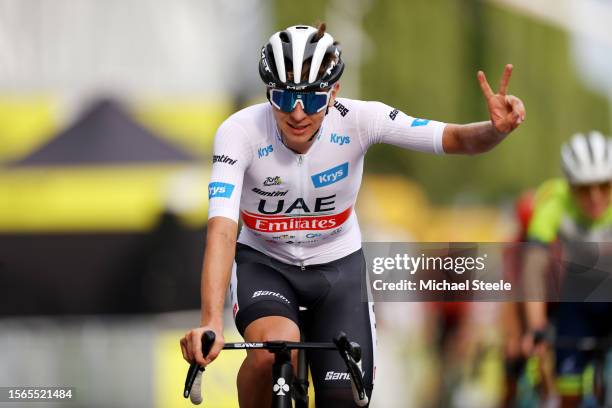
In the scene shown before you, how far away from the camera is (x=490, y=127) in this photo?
5047 mm

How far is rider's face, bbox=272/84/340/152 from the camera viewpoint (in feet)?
16.5

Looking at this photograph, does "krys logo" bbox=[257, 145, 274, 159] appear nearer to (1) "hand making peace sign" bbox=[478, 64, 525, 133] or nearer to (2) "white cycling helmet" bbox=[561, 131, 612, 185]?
(1) "hand making peace sign" bbox=[478, 64, 525, 133]

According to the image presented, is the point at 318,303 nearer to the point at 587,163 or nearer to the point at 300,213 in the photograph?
the point at 300,213

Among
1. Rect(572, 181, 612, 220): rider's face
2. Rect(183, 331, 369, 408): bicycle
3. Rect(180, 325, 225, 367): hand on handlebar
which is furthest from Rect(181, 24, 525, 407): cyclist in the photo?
Rect(572, 181, 612, 220): rider's face

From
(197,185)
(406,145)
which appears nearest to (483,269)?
(406,145)

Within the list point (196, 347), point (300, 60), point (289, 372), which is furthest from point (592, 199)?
point (196, 347)

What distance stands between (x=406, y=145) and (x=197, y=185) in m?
5.47

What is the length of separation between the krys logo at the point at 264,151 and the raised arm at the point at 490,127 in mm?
747

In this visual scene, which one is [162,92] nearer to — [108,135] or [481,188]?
[108,135]

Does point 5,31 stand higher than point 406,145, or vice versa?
point 5,31

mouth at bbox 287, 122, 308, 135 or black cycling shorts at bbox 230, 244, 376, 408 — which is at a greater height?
mouth at bbox 287, 122, 308, 135

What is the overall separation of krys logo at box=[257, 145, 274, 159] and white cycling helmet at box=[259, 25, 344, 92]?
375 mm

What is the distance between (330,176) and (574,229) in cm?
310

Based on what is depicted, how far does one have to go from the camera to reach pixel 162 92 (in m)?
11.1
